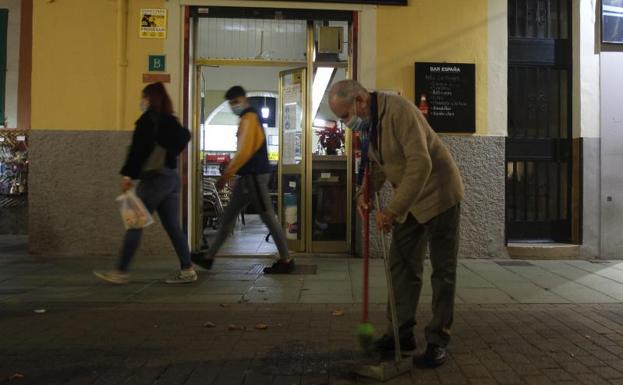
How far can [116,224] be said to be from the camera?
7.12 meters

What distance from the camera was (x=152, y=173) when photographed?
5199mm

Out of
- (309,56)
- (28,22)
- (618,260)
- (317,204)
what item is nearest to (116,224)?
(317,204)

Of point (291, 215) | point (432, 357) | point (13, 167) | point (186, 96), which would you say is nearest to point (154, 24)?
point (186, 96)

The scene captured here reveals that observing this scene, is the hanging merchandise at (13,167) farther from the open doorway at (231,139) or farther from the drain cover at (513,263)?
the drain cover at (513,263)

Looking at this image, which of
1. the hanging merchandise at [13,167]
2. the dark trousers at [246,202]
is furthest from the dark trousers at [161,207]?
the hanging merchandise at [13,167]

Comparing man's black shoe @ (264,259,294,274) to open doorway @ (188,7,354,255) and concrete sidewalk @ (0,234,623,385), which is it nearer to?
concrete sidewalk @ (0,234,623,385)

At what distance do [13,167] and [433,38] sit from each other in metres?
6.89

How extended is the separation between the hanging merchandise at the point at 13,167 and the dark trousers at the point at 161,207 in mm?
4979

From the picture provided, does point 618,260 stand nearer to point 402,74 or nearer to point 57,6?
point 402,74

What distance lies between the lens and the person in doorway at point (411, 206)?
3342 mm

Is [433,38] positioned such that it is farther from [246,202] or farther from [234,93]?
[246,202]

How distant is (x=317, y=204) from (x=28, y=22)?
19.1ft

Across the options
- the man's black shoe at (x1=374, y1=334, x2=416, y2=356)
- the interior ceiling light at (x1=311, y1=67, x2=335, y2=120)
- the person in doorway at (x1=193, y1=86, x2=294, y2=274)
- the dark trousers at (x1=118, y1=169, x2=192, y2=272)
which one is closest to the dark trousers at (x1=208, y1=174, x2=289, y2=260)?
the person in doorway at (x1=193, y1=86, x2=294, y2=274)

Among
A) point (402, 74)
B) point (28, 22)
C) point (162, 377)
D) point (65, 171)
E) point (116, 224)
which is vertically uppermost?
point (28, 22)
